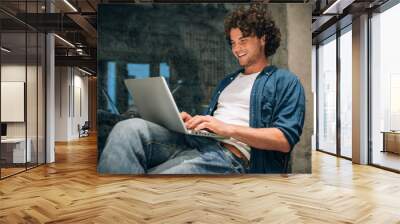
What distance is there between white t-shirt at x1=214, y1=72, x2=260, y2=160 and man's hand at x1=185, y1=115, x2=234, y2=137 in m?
0.08

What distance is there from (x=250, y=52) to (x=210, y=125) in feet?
4.42

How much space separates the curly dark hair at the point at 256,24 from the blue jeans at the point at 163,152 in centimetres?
178

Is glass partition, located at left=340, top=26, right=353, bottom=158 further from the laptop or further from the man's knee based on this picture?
the man's knee

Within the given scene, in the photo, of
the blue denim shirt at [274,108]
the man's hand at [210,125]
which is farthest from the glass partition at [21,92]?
the blue denim shirt at [274,108]

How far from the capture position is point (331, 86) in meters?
10.8

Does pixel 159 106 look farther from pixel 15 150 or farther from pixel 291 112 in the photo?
pixel 15 150

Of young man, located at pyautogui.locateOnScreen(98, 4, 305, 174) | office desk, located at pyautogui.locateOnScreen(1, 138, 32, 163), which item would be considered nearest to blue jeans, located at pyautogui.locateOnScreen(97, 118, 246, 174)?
young man, located at pyautogui.locateOnScreen(98, 4, 305, 174)

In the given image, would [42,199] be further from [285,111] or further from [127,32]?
[285,111]

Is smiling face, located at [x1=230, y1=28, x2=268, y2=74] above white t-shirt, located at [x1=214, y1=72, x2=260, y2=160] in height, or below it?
above

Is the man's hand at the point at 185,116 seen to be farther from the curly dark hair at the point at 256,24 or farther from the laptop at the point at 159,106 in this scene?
the curly dark hair at the point at 256,24

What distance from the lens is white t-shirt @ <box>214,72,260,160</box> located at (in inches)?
245

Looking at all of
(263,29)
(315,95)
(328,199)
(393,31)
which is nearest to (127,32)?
(263,29)

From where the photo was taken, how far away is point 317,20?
8469 mm

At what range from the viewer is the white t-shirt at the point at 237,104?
6215 mm
